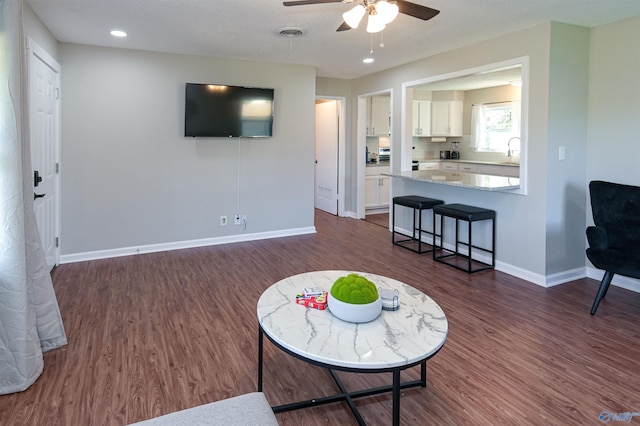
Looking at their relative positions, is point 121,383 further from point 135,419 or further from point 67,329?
point 67,329

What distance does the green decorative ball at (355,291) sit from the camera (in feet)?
6.29

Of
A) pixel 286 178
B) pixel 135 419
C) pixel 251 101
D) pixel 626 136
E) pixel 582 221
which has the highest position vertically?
pixel 251 101

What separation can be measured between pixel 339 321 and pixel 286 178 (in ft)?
13.5

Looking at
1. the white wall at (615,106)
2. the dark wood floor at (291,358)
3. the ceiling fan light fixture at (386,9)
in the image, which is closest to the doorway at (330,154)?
the dark wood floor at (291,358)

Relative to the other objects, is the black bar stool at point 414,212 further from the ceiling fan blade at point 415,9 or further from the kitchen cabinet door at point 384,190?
the ceiling fan blade at point 415,9

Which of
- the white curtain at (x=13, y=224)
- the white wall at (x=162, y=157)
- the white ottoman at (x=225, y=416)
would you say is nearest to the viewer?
the white ottoman at (x=225, y=416)

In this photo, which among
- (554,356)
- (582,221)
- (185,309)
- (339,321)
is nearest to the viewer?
(339,321)

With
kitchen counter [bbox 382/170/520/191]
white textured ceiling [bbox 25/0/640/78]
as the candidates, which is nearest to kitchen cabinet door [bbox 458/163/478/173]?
kitchen counter [bbox 382/170/520/191]

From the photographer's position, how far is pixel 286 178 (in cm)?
593

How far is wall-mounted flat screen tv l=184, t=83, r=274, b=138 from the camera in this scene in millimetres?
5098

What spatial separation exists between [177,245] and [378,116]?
4.22m

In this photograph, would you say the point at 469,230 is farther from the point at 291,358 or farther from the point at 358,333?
the point at 358,333

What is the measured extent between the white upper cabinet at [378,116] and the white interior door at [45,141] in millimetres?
4736

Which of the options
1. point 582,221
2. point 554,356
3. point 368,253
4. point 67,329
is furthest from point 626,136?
point 67,329
